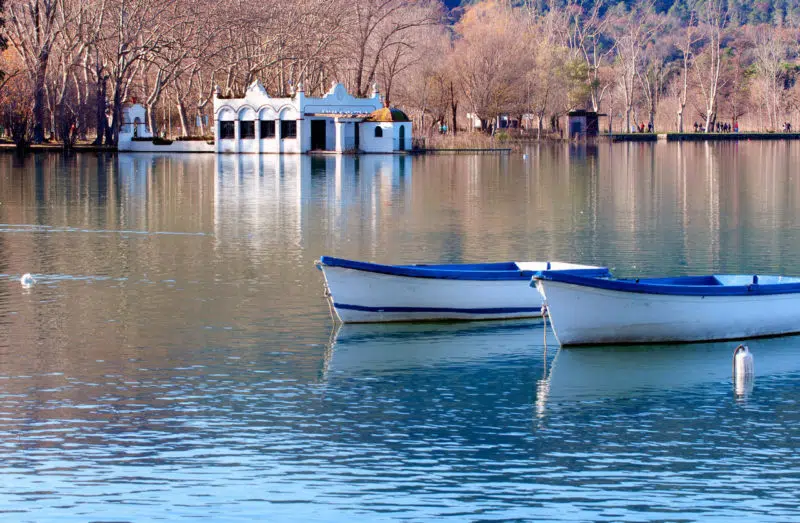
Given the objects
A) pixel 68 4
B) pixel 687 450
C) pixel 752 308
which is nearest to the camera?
pixel 687 450

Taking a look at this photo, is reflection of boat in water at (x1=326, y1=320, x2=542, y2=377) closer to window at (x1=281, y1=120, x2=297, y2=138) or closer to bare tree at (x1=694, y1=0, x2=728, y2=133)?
window at (x1=281, y1=120, x2=297, y2=138)

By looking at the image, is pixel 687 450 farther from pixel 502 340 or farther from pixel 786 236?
pixel 786 236

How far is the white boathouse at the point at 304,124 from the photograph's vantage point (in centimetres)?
8494

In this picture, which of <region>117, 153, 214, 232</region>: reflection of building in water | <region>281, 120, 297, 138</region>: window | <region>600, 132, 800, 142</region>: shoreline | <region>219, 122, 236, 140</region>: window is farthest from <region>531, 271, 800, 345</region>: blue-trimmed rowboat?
<region>600, 132, 800, 142</region>: shoreline

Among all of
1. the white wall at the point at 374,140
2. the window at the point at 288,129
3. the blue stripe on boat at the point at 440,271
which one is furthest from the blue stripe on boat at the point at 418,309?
the window at the point at 288,129

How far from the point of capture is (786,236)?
96.1 feet

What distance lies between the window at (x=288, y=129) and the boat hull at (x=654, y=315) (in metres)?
71.1

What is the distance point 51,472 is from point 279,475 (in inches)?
80.9

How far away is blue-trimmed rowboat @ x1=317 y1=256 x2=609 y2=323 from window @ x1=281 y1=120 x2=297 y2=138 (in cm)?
6900

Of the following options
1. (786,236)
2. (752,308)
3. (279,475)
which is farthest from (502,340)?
(786,236)

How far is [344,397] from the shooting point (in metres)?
13.7

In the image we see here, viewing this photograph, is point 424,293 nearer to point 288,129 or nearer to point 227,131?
point 288,129

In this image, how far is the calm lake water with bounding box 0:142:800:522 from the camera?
10234mm

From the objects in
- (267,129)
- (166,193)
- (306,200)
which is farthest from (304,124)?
(306,200)
